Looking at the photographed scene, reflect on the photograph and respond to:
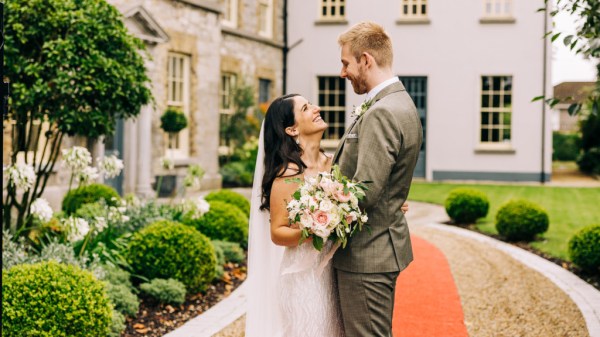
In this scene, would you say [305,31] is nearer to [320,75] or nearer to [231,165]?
[320,75]

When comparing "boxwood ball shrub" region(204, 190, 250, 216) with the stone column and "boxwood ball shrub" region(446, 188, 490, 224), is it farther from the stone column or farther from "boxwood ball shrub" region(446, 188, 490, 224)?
the stone column

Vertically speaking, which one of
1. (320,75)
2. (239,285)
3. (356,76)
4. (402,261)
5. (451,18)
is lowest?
(239,285)

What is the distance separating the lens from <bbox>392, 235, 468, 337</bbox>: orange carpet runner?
5.92 m

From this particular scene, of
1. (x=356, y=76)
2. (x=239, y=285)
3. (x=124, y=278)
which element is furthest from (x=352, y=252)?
(x=239, y=285)

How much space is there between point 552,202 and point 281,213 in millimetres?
13926

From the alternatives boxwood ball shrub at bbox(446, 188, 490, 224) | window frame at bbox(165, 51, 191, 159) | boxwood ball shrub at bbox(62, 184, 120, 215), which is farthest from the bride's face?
window frame at bbox(165, 51, 191, 159)

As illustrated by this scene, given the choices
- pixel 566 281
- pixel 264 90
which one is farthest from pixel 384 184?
pixel 264 90

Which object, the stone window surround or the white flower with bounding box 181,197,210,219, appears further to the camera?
the stone window surround

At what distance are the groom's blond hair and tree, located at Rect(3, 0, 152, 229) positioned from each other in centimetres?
469

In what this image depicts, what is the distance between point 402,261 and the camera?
3.41 meters

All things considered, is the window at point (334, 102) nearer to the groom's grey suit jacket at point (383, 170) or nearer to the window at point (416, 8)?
the window at point (416, 8)

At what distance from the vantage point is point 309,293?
11.8ft

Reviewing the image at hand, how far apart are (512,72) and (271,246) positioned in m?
19.9

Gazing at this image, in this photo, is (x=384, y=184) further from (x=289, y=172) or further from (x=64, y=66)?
(x=64, y=66)
